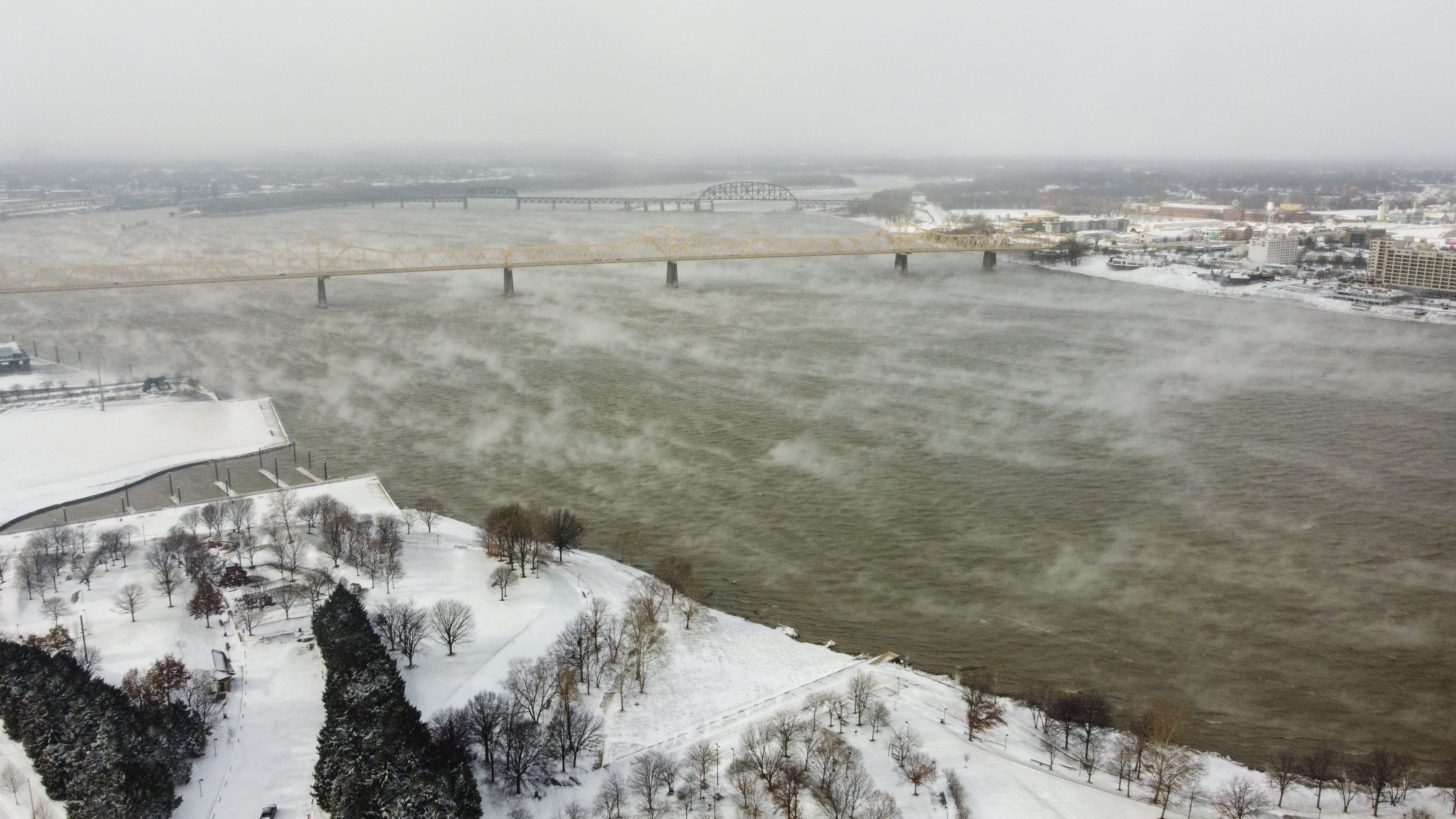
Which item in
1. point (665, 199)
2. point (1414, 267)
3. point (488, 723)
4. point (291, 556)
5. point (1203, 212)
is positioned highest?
point (665, 199)

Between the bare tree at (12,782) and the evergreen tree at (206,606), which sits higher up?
the evergreen tree at (206,606)

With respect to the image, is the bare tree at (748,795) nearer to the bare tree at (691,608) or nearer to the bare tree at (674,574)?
the bare tree at (691,608)

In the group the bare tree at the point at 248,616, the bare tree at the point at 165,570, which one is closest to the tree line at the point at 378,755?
the bare tree at the point at 248,616

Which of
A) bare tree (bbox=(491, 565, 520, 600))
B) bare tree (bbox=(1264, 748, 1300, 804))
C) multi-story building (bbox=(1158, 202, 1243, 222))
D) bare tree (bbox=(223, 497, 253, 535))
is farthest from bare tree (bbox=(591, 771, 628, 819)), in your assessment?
multi-story building (bbox=(1158, 202, 1243, 222))

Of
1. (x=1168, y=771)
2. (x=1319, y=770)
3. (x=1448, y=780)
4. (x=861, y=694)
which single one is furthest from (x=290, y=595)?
(x=1448, y=780)

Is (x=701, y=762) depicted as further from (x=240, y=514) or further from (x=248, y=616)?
(x=240, y=514)

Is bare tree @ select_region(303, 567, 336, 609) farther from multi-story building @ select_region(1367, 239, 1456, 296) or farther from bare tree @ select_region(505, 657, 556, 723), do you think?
multi-story building @ select_region(1367, 239, 1456, 296)

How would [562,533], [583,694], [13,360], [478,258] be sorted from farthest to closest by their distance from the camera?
[478,258], [13,360], [562,533], [583,694]
